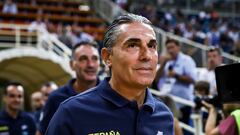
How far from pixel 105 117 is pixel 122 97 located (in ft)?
0.47

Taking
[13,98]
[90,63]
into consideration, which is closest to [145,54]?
[90,63]

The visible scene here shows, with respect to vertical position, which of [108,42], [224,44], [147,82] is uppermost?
Answer: [108,42]

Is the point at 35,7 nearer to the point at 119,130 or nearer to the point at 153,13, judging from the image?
the point at 153,13

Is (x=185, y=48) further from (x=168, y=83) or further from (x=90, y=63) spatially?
(x=90, y=63)

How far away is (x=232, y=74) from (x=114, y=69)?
60 centimetres

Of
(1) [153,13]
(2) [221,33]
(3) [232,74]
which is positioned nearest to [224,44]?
(2) [221,33]

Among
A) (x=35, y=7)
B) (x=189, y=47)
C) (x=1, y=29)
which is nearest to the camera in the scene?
(x=189, y=47)

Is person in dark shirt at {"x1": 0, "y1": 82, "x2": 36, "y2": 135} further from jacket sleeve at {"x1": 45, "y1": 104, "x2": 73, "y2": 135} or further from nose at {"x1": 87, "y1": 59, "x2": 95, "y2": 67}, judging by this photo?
jacket sleeve at {"x1": 45, "y1": 104, "x2": 73, "y2": 135}

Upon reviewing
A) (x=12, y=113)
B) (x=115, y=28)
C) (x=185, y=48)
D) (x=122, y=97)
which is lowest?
(x=12, y=113)

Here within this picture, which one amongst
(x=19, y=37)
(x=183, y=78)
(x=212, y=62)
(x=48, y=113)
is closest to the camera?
(x=48, y=113)

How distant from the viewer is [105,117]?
2551 millimetres

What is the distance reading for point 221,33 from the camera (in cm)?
2172

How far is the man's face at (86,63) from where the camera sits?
4.69 meters

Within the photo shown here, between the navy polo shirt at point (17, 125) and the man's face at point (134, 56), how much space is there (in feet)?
13.5
